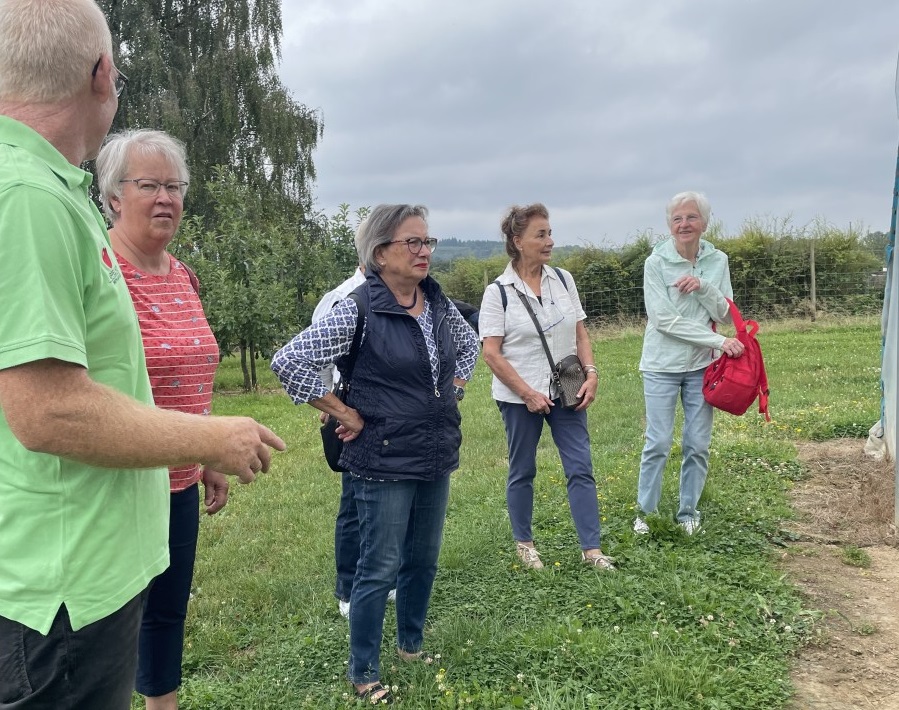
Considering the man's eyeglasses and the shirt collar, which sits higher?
the man's eyeglasses

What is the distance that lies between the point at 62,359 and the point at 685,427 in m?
4.22

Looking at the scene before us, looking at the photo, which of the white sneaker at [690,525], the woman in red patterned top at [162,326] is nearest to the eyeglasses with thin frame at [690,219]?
the white sneaker at [690,525]

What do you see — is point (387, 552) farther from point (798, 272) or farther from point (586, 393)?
point (798, 272)

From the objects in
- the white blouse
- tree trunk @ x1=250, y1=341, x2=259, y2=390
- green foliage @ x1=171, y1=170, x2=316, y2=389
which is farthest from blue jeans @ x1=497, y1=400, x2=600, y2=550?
tree trunk @ x1=250, y1=341, x2=259, y2=390

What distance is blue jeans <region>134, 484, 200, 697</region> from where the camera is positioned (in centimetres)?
279

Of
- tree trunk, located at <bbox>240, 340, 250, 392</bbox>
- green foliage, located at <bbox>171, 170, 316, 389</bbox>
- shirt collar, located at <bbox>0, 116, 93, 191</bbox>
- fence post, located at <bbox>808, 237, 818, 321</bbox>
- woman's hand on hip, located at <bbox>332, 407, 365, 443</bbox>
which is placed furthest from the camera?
fence post, located at <bbox>808, 237, 818, 321</bbox>

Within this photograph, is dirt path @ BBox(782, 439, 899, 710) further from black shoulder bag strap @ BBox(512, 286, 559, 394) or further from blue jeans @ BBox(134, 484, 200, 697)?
blue jeans @ BBox(134, 484, 200, 697)

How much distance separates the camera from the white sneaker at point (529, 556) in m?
4.51

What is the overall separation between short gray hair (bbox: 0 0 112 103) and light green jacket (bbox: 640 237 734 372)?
3.84 metres

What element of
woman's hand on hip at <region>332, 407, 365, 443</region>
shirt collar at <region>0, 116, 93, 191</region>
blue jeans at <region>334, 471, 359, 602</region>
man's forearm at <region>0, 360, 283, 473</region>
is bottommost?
blue jeans at <region>334, 471, 359, 602</region>

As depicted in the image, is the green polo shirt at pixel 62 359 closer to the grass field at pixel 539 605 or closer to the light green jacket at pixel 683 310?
the grass field at pixel 539 605

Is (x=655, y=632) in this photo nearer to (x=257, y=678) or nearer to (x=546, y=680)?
(x=546, y=680)

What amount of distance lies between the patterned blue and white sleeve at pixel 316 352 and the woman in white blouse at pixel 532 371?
57.6 inches

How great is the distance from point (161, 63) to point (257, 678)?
19866 mm
